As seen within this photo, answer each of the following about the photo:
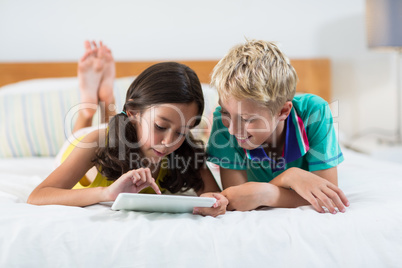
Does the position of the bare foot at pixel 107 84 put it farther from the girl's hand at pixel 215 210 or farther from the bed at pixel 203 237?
the girl's hand at pixel 215 210

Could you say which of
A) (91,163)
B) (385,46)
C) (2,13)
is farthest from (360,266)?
(2,13)

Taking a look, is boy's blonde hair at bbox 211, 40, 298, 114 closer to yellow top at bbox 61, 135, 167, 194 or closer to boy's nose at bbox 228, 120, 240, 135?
boy's nose at bbox 228, 120, 240, 135

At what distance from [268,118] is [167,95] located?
0.26 metres

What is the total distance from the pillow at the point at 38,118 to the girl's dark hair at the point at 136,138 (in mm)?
522

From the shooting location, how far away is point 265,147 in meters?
1.17

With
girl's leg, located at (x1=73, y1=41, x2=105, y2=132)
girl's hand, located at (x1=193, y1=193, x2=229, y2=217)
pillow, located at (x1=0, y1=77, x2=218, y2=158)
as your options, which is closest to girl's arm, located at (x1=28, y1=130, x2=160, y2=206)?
girl's hand, located at (x1=193, y1=193, x2=229, y2=217)

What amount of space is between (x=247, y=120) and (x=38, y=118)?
1.23 metres

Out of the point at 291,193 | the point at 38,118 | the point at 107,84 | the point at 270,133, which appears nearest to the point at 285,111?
the point at 270,133

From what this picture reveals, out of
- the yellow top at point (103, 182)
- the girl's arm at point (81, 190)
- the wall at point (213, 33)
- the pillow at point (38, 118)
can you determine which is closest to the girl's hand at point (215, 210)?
the girl's arm at point (81, 190)

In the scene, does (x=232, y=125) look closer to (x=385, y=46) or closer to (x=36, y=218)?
(x=36, y=218)

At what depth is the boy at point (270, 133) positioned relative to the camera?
3.17ft

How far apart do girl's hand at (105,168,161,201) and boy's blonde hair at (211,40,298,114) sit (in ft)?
0.87

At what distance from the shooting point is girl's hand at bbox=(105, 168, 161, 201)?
0.89 meters

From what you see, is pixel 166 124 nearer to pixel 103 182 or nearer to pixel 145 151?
pixel 145 151
